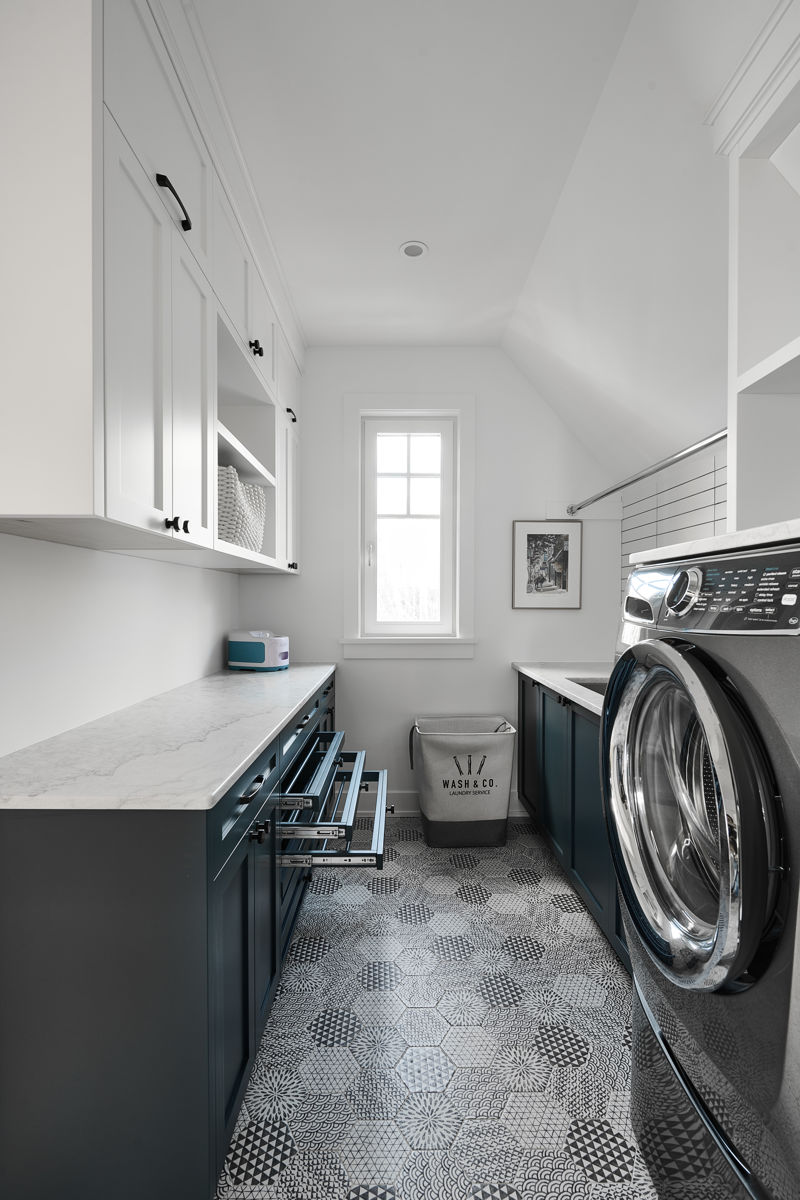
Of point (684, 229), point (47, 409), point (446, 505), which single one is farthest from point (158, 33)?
point (446, 505)

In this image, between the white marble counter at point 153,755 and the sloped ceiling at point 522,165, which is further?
the sloped ceiling at point 522,165

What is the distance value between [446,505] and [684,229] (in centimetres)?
182

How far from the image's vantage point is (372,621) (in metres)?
3.29

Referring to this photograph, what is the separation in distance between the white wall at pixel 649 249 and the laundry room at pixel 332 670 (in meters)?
0.01

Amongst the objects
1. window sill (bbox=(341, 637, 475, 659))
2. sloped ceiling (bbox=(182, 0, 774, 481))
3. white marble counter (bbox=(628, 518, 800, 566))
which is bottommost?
window sill (bbox=(341, 637, 475, 659))

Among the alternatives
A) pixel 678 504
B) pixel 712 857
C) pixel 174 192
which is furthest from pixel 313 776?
pixel 678 504

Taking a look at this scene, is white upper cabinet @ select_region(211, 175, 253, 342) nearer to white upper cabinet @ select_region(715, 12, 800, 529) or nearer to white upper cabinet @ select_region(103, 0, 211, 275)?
white upper cabinet @ select_region(103, 0, 211, 275)

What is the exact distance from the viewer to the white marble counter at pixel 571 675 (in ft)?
6.53

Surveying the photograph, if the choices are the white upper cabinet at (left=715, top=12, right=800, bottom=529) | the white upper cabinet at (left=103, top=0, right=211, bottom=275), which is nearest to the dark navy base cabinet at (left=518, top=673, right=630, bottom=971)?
the white upper cabinet at (left=715, top=12, right=800, bottom=529)

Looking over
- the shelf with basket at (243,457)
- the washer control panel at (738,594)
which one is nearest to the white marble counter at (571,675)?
the washer control panel at (738,594)

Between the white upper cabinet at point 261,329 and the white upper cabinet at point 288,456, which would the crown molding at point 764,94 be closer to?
the white upper cabinet at point 261,329

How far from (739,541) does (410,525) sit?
2564 millimetres

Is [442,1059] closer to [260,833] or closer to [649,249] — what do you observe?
[260,833]

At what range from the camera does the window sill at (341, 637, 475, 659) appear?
3.19 meters
